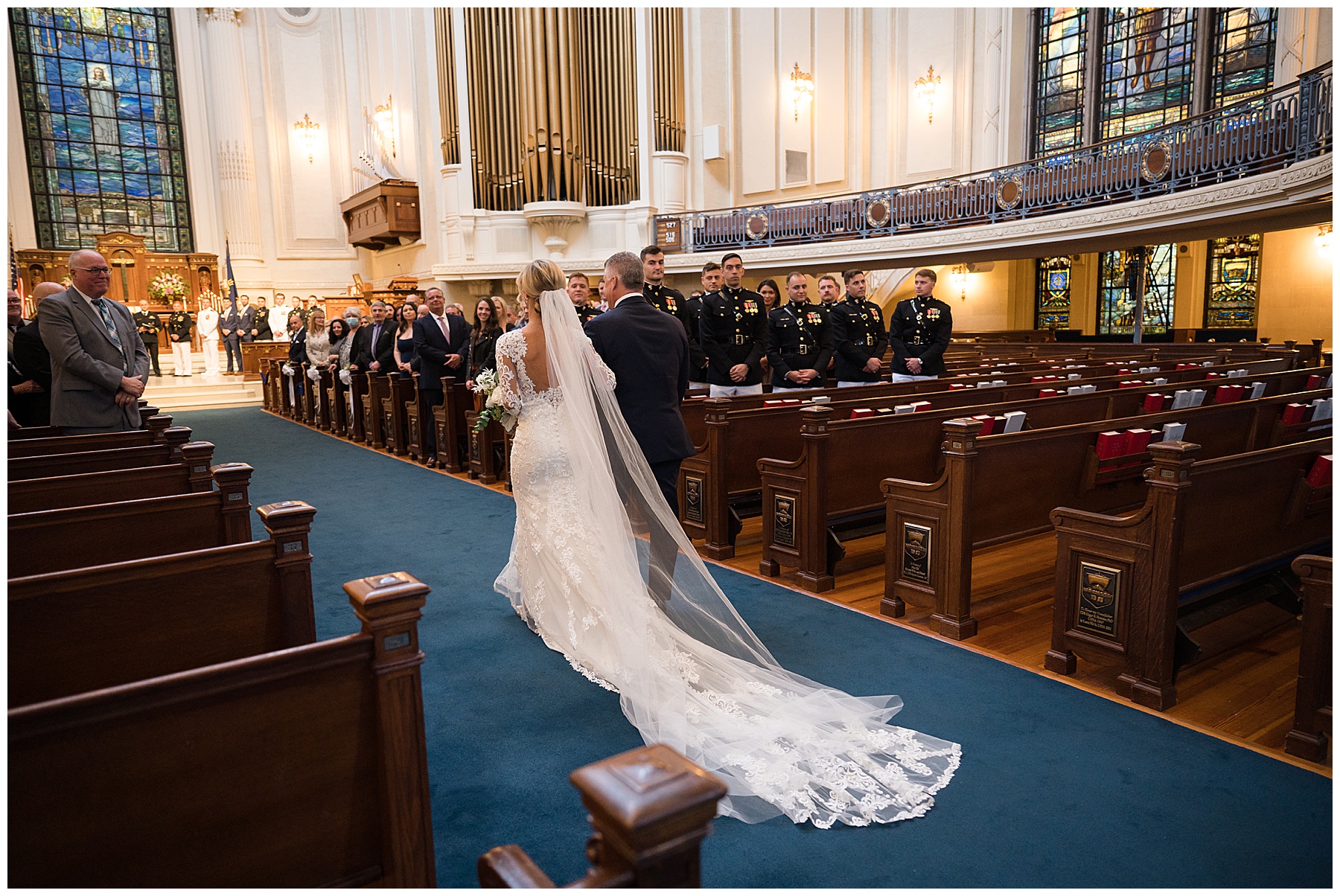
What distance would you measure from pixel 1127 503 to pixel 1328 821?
2.31m

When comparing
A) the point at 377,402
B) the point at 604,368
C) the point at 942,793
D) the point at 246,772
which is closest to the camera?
the point at 246,772

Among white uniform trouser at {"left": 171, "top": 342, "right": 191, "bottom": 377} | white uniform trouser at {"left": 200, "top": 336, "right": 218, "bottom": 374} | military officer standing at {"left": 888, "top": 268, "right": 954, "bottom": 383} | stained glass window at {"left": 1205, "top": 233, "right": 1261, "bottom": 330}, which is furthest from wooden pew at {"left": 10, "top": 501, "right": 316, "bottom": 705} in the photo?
white uniform trouser at {"left": 171, "top": 342, "right": 191, "bottom": 377}

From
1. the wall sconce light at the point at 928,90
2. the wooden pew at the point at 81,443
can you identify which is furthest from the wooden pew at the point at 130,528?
the wall sconce light at the point at 928,90

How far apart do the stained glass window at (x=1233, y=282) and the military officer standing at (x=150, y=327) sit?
1645cm

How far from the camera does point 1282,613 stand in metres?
3.25

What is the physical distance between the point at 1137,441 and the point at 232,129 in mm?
18261

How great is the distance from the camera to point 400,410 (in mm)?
7711

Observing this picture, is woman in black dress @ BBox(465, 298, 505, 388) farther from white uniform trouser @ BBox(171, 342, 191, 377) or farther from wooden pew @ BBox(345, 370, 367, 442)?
white uniform trouser @ BBox(171, 342, 191, 377)

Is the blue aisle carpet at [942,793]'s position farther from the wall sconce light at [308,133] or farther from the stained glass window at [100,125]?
the stained glass window at [100,125]

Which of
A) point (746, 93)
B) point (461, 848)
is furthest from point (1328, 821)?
point (746, 93)

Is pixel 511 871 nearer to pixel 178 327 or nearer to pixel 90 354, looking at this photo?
pixel 90 354

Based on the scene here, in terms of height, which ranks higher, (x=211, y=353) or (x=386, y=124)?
(x=386, y=124)

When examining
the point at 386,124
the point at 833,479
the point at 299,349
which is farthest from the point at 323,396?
the point at 386,124

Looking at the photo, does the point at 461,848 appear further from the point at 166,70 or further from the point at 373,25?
the point at 166,70
